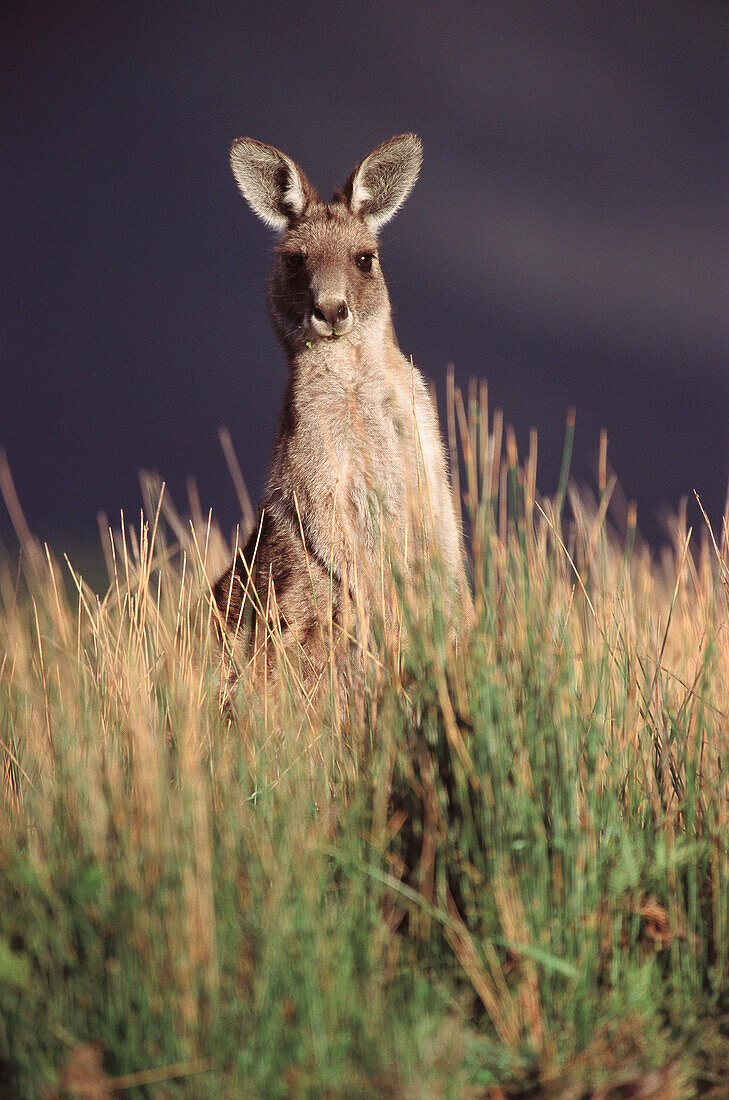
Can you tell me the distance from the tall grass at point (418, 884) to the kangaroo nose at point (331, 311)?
2.10 metres

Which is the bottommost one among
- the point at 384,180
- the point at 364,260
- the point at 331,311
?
the point at 331,311

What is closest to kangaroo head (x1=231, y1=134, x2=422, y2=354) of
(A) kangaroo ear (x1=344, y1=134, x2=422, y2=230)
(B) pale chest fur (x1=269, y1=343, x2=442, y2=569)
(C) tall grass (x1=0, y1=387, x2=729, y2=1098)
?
(A) kangaroo ear (x1=344, y1=134, x2=422, y2=230)

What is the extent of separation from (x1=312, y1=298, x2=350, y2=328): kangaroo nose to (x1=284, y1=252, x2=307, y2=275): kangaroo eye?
477 millimetres

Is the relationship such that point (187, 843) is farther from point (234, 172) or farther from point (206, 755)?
point (234, 172)

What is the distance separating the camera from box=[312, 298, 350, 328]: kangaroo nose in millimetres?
4832

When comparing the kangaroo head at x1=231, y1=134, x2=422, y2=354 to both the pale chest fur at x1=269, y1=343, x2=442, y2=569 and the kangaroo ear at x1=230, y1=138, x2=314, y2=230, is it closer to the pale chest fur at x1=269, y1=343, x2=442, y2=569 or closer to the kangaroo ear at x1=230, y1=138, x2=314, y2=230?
the kangaroo ear at x1=230, y1=138, x2=314, y2=230

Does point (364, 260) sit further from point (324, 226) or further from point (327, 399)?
point (327, 399)

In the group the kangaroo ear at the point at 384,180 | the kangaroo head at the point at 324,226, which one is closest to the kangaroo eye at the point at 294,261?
the kangaroo head at the point at 324,226

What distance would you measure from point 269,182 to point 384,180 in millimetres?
646

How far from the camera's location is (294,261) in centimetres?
527

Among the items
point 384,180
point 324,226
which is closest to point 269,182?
point 324,226

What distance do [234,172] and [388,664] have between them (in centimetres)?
345

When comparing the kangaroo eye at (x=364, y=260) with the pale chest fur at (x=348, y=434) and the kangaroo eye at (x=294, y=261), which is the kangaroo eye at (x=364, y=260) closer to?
the kangaroo eye at (x=294, y=261)

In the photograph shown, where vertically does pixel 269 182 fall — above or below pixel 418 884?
above
